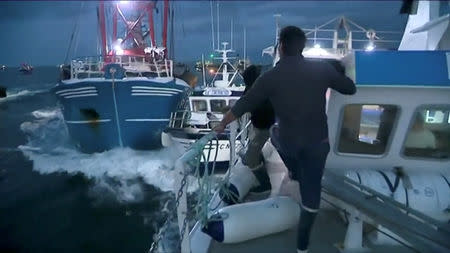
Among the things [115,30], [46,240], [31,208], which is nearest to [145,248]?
[46,240]

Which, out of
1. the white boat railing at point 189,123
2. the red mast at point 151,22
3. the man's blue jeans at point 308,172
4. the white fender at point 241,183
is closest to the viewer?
the man's blue jeans at point 308,172

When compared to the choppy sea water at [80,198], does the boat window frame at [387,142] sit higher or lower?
higher

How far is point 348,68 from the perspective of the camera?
411 centimetres

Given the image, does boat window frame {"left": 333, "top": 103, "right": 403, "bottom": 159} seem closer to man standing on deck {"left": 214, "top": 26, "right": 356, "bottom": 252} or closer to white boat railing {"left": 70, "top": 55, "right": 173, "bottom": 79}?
man standing on deck {"left": 214, "top": 26, "right": 356, "bottom": 252}

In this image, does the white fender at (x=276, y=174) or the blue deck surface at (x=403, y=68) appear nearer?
the blue deck surface at (x=403, y=68)

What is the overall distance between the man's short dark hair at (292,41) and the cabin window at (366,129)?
1467mm

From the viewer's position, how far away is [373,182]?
13.4 feet

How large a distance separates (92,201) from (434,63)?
12.9 m

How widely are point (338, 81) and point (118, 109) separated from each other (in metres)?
17.5

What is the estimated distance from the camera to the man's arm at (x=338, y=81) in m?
3.15

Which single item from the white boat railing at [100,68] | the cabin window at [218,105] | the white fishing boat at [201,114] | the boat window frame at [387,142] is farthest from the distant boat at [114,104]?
the boat window frame at [387,142]

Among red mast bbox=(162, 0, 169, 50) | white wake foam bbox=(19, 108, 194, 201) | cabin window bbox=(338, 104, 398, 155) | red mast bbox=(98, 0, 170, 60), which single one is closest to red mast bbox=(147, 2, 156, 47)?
red mast bbox=(98, 0, 170, 60)

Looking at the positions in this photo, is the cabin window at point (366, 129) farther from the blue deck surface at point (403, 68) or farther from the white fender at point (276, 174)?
the white fender at point (276, 174)

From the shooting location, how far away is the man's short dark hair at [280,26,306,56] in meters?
3.07
